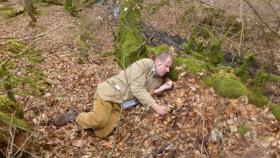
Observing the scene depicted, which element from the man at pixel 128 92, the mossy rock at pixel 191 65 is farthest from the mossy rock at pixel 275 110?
the man at pixel 128 92

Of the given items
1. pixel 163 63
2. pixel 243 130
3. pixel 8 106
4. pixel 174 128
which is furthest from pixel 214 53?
pixel 8 106

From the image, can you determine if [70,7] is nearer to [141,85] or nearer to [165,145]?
Result: [141,85]

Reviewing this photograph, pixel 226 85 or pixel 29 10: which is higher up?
pixel 226 85

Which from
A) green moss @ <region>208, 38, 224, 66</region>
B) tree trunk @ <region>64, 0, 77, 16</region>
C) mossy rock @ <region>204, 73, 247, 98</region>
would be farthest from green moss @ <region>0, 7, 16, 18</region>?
mossy rock @ <region>204, 73, 247, 98</region>

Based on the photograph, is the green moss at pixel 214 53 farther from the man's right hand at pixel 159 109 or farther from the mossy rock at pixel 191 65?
the man's right hand at pixel 159 109

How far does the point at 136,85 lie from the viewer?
6215 millimetres

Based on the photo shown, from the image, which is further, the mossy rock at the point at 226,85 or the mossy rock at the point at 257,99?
the mossy rock at the point at 226,85

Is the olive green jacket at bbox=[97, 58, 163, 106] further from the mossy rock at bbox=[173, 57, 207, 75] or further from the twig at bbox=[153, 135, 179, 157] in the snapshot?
the twig at bbox=[153, 135, 179, 157]

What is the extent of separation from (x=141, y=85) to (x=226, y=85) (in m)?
1.29

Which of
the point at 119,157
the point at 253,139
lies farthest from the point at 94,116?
the point at 253,139

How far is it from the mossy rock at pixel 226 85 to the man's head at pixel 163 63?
68cm

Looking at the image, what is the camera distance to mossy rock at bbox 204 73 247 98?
612 centimetres

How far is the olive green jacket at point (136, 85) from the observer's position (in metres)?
6.21

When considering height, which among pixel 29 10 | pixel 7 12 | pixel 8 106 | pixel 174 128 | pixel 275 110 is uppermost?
pixel 8 106
